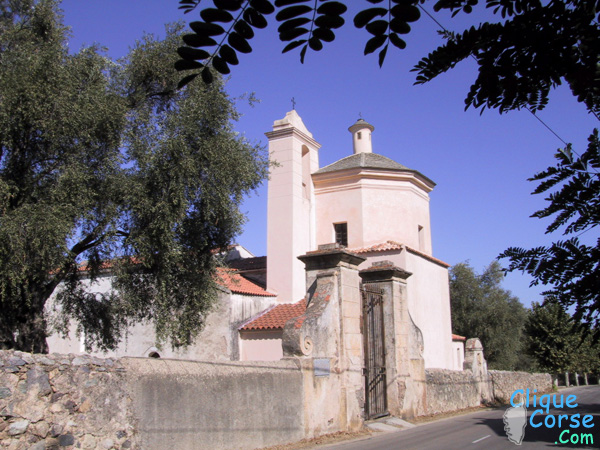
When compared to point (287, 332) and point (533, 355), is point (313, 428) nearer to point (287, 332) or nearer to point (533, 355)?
point (287, 332)

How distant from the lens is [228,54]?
200cm

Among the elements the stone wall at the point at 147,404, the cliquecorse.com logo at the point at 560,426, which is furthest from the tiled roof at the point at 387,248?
the stone wall at the point at 147,404

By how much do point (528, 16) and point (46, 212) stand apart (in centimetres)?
1022

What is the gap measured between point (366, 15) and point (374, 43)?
0.10 metres

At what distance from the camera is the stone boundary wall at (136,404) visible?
6.44m

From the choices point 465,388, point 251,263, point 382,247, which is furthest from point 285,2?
point 251,263

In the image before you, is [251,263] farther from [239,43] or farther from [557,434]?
[239,43]

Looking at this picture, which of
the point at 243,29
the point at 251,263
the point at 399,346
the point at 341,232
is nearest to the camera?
the point at 243,29

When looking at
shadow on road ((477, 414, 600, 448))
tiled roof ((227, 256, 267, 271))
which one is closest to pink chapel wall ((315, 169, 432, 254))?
tiled roof ((227, 256, 267, 271))

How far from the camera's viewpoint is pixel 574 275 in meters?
2.42

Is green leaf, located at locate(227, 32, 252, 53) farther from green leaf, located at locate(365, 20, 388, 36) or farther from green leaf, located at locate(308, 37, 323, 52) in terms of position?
green leaf, located at locate(365, 20, 388, 36)

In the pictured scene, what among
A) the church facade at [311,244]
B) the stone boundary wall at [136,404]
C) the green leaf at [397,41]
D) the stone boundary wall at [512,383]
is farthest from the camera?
the stone boundary wall at [512,383]

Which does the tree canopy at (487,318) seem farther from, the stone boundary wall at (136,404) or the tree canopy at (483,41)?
the tree canopy at (483,41)

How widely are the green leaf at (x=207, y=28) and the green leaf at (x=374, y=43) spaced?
0.52 meters
